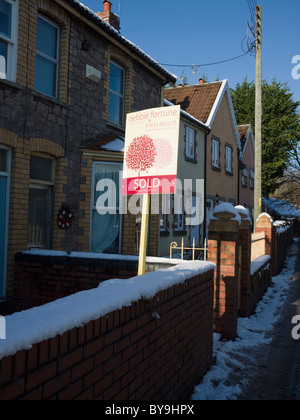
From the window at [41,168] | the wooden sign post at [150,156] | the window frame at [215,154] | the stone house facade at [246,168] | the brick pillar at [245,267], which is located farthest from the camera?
the stone house facade at [246,168]

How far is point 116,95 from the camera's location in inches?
389

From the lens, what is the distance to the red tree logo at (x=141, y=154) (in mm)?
3898

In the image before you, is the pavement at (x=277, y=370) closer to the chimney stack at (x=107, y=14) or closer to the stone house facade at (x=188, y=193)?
the stone house facade at (x=188, y=193)

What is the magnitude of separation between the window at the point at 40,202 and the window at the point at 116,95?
8.90 feet

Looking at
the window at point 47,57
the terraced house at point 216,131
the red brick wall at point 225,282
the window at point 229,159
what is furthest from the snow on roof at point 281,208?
the red brick wall at point 225,282

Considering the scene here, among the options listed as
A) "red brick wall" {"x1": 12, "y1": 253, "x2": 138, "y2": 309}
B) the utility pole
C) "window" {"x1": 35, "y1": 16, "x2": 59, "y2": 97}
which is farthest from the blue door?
the utility pole

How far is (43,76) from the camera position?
300 inches

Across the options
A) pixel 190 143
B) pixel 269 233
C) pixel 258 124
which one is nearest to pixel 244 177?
pixel 190 143

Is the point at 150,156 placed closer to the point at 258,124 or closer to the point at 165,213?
the point at 165,213

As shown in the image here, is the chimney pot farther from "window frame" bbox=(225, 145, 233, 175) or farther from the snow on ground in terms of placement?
"window frame" bbox=(225, 145, 233, 175)

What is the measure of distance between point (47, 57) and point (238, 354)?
656cm

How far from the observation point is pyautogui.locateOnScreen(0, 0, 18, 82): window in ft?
21.6

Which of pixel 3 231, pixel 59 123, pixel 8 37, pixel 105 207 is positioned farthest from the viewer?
pixel 105 207

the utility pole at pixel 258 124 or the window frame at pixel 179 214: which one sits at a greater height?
the utility pole at pixel 258 124
